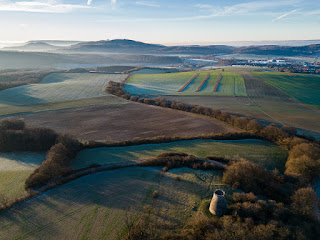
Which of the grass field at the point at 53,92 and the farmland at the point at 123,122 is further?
the grass field at the point at 53,92

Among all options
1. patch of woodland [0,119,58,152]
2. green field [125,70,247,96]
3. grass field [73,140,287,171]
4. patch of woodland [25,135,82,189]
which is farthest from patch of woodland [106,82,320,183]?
patch of woodland [0,119,58,152]

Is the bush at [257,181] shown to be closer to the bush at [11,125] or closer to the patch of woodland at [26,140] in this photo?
the patch of woodland at [26,140]

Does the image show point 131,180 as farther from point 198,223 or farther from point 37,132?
point 37,132

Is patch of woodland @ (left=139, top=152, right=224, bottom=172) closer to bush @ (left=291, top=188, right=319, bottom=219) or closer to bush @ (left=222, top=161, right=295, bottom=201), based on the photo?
bush @ (left=222, top=161, right=295, bottom=201)

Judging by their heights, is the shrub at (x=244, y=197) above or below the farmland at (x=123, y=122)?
below

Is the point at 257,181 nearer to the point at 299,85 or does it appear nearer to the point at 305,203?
the point at 305,203

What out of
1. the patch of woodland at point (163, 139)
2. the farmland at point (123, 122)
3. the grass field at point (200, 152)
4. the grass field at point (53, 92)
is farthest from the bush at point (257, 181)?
the grass field at point (53, 92)

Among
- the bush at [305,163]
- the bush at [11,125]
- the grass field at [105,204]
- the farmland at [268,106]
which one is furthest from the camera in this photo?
the farmland at [268,106]
